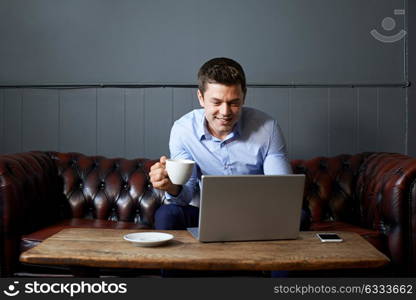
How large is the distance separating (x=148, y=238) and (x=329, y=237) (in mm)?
566

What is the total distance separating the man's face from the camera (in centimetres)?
195

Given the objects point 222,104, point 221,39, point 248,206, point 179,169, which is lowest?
point 248,206

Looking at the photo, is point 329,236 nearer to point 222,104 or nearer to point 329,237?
point 329,237

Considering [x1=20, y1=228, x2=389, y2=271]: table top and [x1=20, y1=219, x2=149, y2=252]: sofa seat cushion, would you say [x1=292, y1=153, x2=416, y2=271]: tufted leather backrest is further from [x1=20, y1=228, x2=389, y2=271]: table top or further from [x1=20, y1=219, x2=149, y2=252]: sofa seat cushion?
[x1=20, y1=219, x2=149, y2=252]: sofa seat cushion

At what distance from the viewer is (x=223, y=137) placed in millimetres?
2104

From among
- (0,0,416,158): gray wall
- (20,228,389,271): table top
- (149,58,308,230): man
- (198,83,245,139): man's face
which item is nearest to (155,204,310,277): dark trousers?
(149,58,308,230): man

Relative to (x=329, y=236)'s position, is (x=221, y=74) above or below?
above

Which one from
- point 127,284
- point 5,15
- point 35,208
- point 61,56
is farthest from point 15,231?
point 5,15

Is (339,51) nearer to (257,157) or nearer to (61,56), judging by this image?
(257,157)

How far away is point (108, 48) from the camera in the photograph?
3.04 m

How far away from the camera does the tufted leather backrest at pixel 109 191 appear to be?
2.59 m

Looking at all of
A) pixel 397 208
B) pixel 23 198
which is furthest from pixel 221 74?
pixel 23 198

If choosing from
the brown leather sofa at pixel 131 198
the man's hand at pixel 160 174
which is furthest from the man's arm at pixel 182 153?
the brown leather sofa at pixel 131 198

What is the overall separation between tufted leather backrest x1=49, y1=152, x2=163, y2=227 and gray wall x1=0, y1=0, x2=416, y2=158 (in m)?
0.38
